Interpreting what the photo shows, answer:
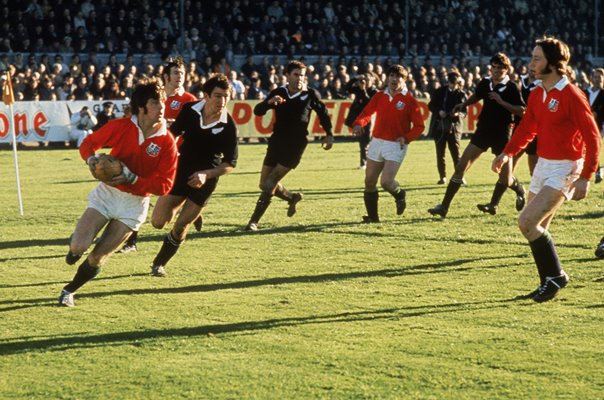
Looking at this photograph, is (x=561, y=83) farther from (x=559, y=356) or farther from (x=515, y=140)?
(x=559, y=356)

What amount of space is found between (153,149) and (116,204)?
56 cm

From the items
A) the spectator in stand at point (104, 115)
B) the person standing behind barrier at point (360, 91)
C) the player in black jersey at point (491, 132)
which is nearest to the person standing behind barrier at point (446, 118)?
the person standing behind barrier at point (360, 91)

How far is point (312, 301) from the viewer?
964 centimetres

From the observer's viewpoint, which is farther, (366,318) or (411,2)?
(411,2)

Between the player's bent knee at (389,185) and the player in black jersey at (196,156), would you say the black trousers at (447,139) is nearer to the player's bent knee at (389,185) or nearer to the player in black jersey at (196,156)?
the player's bent knee at (389,185)

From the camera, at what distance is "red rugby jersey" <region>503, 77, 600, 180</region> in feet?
30.1

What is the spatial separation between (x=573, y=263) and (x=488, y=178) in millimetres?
10579

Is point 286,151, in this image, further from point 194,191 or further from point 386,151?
point 194,191

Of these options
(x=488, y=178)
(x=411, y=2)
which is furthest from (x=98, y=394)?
(x=411, y=2)

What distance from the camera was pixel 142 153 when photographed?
930cm

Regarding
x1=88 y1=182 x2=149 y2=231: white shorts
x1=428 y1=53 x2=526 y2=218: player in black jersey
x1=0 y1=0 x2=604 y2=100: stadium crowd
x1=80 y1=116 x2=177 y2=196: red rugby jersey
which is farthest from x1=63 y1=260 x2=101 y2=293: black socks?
x1=0 y1=0 x2=604 y2=100: stadium crowd

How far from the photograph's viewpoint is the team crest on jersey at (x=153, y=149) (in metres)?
9.28

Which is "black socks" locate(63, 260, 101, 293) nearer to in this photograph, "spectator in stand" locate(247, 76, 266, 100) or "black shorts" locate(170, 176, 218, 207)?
"black shorts" locate(170, 176, 218, 207)

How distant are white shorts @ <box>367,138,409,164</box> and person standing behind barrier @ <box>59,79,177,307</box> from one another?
601cm
